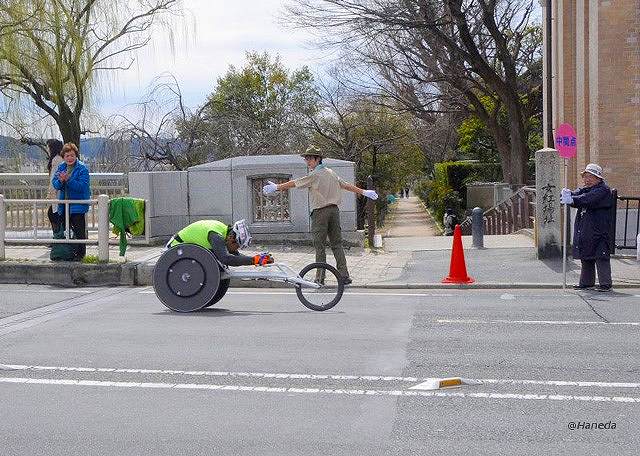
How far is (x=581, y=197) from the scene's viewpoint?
486 inches

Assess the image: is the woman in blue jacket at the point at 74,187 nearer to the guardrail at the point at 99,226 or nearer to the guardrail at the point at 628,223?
the guardrail at the point at 99,226

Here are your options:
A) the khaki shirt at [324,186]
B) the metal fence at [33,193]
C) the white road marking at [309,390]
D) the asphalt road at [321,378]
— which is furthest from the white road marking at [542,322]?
the metal fence at [33,193]

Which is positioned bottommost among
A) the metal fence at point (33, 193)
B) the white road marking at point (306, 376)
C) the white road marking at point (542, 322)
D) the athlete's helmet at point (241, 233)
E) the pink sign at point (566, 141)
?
the white road marking at point (306, 376)

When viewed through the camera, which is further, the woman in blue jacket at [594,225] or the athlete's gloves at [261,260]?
the woman in blue jacket at [594,225]

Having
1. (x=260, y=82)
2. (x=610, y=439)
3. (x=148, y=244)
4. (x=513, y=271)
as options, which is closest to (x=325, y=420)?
(x=610, y=439)

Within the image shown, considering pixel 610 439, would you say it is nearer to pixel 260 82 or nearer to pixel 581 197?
pixel 581 197

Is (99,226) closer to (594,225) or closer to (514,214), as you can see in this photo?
(594,225)

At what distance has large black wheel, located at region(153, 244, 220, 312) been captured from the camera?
34.5 feet

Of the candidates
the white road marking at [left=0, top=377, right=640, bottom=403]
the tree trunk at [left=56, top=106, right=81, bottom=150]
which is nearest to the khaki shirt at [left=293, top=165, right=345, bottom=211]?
the white road marking at [left=0, top=377, right=640, bottom=403]

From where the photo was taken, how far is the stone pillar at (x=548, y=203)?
15281 millimetres

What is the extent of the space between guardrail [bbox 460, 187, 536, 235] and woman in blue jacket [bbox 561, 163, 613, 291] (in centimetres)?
1007

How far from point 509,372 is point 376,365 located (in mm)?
1063

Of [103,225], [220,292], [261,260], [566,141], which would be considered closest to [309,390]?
[261,260]

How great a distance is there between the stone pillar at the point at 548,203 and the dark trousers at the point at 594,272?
275 cm
